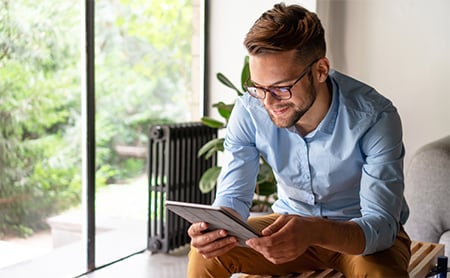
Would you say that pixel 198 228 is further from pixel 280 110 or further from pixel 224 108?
pixel 224 108

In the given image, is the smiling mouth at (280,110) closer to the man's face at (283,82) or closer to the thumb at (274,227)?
the man's face at (283,82)

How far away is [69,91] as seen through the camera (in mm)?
3643

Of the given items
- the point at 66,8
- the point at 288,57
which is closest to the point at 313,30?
the point at 288,57

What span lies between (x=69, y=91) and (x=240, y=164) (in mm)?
1760

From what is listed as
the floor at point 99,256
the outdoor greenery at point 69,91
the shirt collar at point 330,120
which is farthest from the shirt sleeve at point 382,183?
the outdoor greenery at point 69,91

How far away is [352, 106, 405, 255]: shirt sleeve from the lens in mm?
1881

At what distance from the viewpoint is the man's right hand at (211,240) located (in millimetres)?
1815

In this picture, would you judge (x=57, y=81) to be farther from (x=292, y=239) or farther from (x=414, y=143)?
(x=292, y=239)

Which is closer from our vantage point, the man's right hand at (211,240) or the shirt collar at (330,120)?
the man's right hand at (211,240)

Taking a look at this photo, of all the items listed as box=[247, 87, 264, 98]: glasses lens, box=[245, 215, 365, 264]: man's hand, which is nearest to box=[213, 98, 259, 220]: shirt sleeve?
box=[247, 87, 264, 98]: glasses lens

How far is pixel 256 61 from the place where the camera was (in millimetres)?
1916

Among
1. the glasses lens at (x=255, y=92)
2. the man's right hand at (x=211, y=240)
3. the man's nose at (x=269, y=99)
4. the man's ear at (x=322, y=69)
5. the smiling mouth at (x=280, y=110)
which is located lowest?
the man's right hand at (x=211, y=240)

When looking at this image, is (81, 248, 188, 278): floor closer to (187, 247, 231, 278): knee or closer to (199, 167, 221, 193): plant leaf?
(199, 167, 221, 193): plant leaf

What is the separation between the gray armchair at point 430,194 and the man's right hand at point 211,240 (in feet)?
4.39
